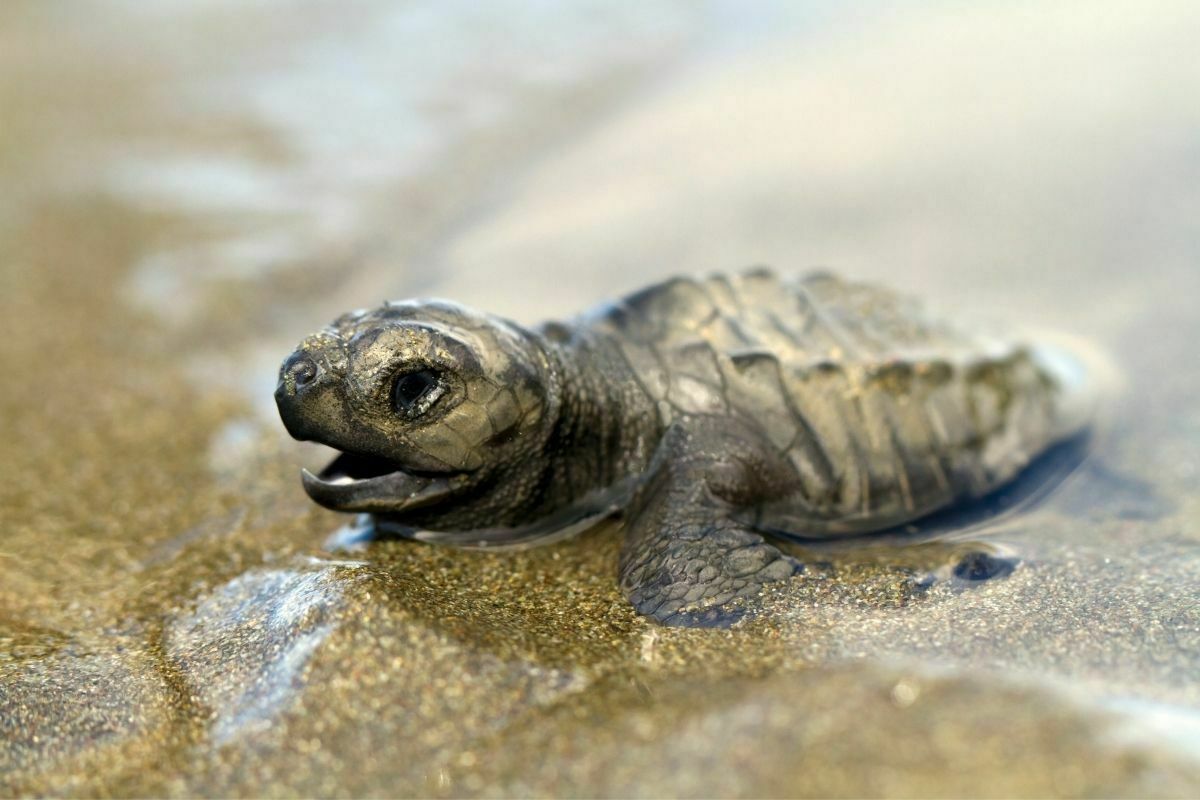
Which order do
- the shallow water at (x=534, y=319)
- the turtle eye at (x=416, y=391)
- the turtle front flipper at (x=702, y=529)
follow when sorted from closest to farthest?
the shallow water at (x=534, y=319) < the turtle front flipper at (x=702, y=529) < the turtle eye at (x=416, y=391)

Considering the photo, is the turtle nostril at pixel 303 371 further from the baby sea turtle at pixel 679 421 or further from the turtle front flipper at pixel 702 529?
the turtle front flipper at pixel 702 529

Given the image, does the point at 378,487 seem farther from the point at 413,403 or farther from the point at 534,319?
the point at 534,319

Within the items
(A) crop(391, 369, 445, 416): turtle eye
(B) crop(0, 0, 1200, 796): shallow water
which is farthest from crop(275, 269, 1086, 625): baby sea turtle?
(B) crop(0, 0, 1200, 796): shallow water

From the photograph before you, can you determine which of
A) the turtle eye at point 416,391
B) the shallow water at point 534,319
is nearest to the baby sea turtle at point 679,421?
the turtle eye at point 416,391

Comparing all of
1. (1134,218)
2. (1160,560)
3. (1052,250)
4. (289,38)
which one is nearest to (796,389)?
(1160,560)

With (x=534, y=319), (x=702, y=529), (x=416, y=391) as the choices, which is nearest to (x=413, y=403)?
(x=416, y=391)

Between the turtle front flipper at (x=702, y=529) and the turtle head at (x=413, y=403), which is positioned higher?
the turtle head at (x=413, y=403)

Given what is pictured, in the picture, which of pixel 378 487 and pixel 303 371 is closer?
pixel 303 371
